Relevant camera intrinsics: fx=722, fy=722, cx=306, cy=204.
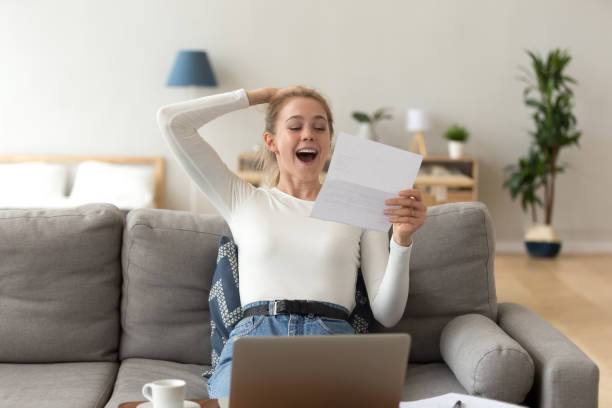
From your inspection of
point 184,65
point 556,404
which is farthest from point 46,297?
point 184,65

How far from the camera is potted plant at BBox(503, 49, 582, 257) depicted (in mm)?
5793

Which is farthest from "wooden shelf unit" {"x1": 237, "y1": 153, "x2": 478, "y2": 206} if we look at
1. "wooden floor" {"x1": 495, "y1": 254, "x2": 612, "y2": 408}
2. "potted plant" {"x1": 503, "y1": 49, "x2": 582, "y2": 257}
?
"wooden floor" {"x1": 495, "y1": 254, "x2": 612, "y2": 408}

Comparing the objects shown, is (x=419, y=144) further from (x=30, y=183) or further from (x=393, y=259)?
(x=393, y=259)

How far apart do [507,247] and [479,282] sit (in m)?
4.40

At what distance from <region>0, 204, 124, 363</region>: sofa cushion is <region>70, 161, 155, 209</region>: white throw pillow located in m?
3.66

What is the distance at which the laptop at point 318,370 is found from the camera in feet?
→ 3.83

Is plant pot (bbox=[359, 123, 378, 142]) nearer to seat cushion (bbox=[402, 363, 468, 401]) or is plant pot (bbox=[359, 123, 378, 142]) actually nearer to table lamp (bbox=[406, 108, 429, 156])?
table lamp (bbox=[406, 108, 429, 156])

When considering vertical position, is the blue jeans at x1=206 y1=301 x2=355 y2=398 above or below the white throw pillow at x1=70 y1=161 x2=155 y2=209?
above

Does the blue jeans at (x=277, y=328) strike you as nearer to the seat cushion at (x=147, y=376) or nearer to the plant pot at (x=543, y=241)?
the seat cushion at (x=147, y=376)

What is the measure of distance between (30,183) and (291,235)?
4481 mm

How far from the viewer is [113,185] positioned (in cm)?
580

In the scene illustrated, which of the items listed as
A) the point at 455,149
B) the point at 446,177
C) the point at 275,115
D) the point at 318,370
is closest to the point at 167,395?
the point at 318,370

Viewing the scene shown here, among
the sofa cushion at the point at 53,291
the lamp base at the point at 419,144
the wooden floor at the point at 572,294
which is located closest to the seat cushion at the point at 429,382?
the sofa cushion at the point at 53,291

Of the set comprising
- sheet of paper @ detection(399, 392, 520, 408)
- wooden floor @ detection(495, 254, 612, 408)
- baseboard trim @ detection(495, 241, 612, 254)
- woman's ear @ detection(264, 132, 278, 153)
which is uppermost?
woman's ear @ detection(264, 132, 278, 153)
